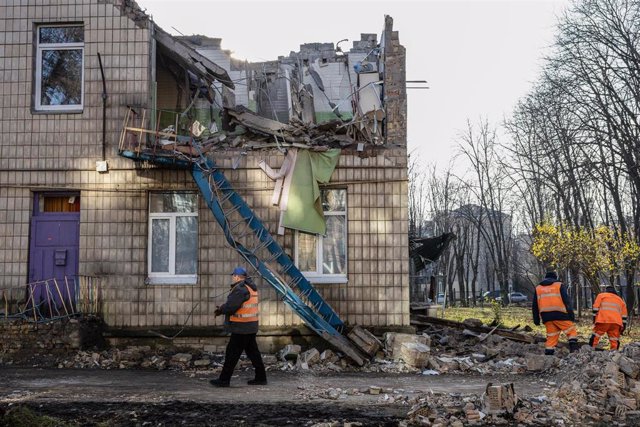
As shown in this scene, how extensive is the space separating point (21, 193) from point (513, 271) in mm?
50598

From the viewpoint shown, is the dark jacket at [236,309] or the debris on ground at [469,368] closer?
the debris on ground at [469,368]

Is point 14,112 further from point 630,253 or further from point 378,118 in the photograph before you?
point 630,253

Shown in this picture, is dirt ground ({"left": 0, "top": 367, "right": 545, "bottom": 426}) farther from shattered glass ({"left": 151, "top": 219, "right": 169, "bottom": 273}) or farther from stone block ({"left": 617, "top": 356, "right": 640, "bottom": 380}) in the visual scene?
shattered glass ({"left": 151, "top": 219, "right": 169, "bottom": 273})

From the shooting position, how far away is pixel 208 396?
9.56 metres

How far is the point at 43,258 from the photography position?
47.0 feet

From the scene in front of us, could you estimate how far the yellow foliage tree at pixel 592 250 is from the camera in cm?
2416

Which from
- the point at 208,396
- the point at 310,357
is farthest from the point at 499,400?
the point at 310,357

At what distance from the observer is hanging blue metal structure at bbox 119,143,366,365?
43.4 ft

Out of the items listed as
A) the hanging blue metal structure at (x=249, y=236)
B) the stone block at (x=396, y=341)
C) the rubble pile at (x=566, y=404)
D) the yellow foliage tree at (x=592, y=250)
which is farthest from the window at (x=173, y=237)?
the yellow foliage tree at (x=592, y=250)

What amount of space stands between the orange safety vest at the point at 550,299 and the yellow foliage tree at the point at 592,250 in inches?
447

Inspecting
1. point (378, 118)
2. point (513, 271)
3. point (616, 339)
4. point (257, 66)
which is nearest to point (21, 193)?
point (257, 66)

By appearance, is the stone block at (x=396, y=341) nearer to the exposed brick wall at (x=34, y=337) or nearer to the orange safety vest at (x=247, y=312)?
the orange safety vest at (x=247, y=312)

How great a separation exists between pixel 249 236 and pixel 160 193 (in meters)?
2.18

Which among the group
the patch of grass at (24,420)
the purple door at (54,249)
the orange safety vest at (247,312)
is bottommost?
the patch of grass at (24,420)
